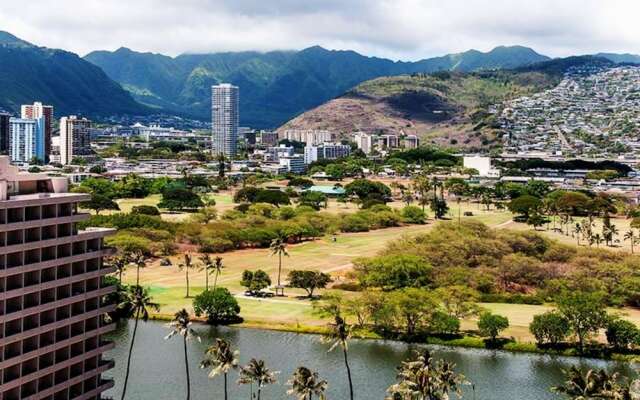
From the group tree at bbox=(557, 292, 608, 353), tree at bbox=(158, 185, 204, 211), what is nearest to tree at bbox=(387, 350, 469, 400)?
tree at bbox=(557, 292, 608, 353)

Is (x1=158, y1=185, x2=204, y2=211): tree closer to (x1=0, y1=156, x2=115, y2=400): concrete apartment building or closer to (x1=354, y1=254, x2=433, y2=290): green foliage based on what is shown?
(x1=354, y1=254, x2=433, y2=290): green foliage

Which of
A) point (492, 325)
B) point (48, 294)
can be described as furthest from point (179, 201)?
point (48, 294)

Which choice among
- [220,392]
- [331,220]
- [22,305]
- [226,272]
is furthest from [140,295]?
[331,220]

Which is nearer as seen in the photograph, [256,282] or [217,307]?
[217,307]

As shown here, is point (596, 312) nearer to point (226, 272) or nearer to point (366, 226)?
point (226, 272)

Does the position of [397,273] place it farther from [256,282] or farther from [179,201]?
[179,201]

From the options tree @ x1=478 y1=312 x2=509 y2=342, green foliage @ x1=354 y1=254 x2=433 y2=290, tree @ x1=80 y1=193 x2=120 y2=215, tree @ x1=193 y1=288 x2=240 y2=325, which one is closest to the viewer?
tree @ x1=478 y1=312 x2=509 y2=342
